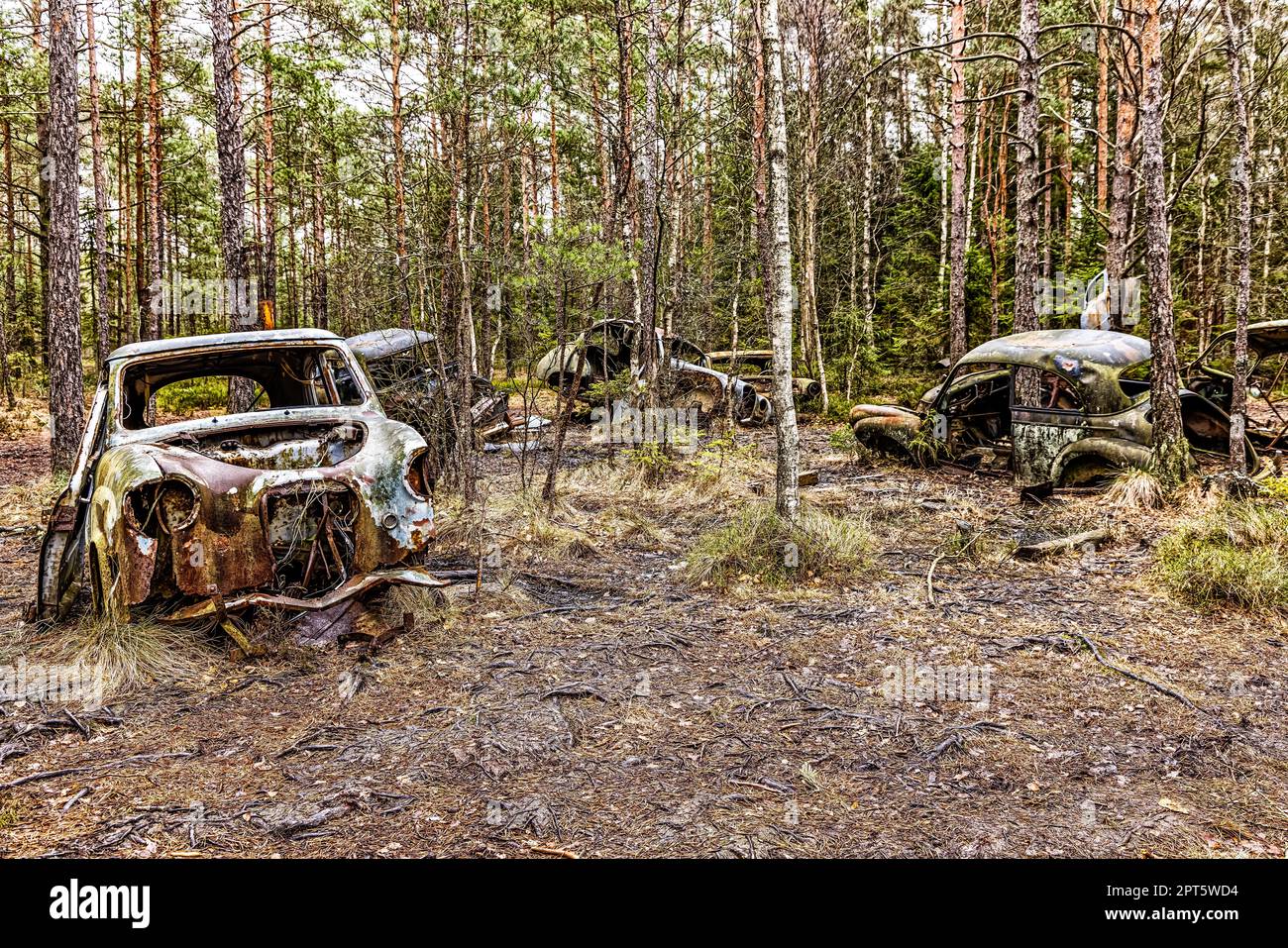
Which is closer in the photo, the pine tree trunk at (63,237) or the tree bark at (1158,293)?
the tree bark at (1158,293)

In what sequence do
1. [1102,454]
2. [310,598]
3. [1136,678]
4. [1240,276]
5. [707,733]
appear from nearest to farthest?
[707,733] < [1136,678] < [310,598] < [1240,276] < [1102,454]

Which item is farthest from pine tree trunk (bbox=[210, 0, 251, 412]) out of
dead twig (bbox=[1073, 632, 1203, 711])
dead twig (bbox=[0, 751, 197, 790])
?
dead twig (bbox=[1073, 632, 1203, 711])

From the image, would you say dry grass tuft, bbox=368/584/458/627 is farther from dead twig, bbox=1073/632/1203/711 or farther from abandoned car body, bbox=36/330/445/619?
dead twig, bbox=1073/632/1203/711

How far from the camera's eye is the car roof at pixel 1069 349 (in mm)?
7824

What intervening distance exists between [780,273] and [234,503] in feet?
13.7

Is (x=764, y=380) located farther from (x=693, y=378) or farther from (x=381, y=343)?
(x=381, y=343)

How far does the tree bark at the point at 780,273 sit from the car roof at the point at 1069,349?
361 centimetres

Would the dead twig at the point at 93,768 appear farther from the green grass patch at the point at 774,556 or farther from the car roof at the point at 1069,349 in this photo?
the car roof at the point at 1069,349

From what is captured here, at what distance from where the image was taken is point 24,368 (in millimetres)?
19812

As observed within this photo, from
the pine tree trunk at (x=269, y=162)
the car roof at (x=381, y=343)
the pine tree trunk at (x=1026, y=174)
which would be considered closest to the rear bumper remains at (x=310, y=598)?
the car roof at (x=381, y=343)

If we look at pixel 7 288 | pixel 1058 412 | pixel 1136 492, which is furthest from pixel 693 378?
pixel 7 288

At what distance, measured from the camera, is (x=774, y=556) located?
5.92 m
